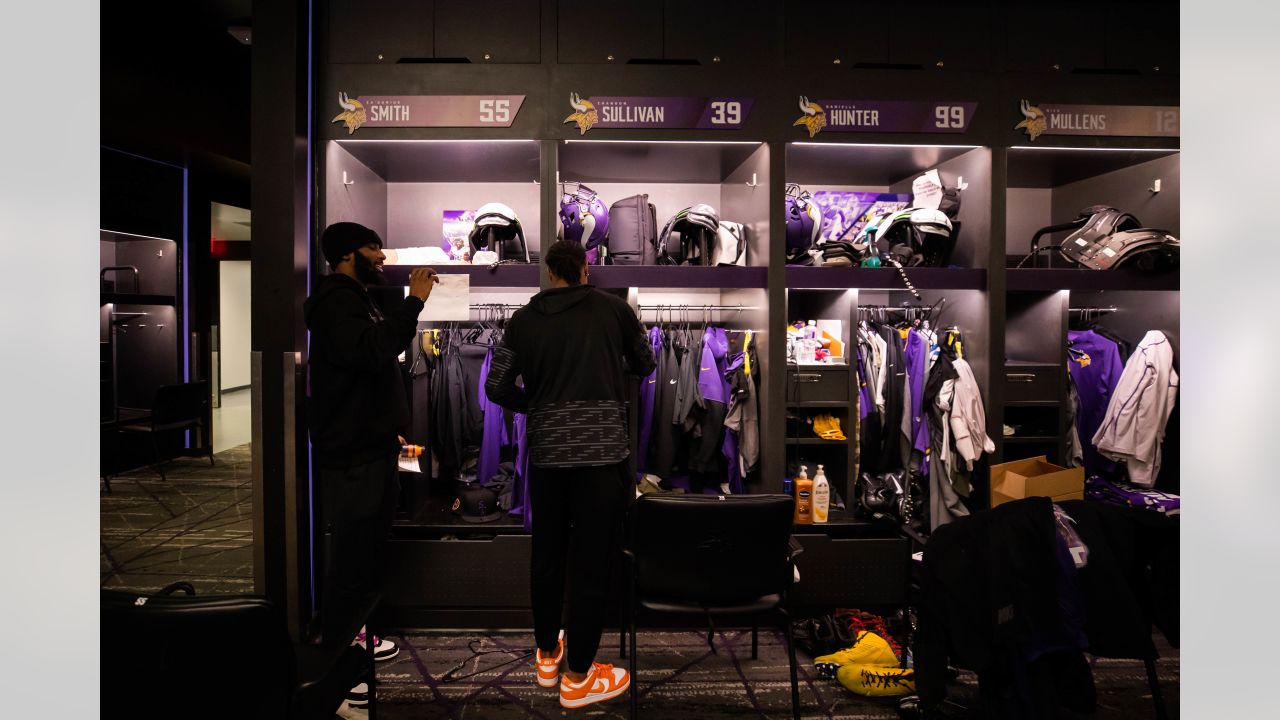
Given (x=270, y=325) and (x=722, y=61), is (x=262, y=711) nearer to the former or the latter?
(x=270, y=325)

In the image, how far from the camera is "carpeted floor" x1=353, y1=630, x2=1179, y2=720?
267 cm

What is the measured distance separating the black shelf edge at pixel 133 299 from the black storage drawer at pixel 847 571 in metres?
6.93

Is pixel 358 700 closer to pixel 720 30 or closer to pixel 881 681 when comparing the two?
pixel 881 681

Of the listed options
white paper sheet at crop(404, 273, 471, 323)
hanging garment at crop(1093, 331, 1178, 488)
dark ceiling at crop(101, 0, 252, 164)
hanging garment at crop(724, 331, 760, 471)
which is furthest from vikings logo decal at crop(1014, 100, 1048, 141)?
dark ceiling at crop(101, 0, 252, 164)

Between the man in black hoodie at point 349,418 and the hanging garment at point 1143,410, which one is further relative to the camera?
the hanging garment at point 1143,410

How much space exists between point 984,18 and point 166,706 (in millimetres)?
4435

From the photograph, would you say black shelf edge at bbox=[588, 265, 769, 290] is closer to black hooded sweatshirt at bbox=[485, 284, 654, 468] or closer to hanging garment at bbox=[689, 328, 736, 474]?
hanging garment at bbox=[689, 328, 736, 474]

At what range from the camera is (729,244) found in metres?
3.66

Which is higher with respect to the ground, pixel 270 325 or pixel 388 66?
pixel 388 66

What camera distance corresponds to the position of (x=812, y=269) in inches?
140

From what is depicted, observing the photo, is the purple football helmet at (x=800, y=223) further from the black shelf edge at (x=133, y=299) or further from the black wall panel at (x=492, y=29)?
the black shelf edge at (x=133, y=299)

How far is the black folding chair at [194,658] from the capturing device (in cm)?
138

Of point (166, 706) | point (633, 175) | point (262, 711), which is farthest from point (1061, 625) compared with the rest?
point (633, 175)

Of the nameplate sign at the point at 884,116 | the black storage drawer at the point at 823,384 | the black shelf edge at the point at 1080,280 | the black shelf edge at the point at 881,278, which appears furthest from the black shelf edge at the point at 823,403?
the nameplate sign at the point at 884,116
